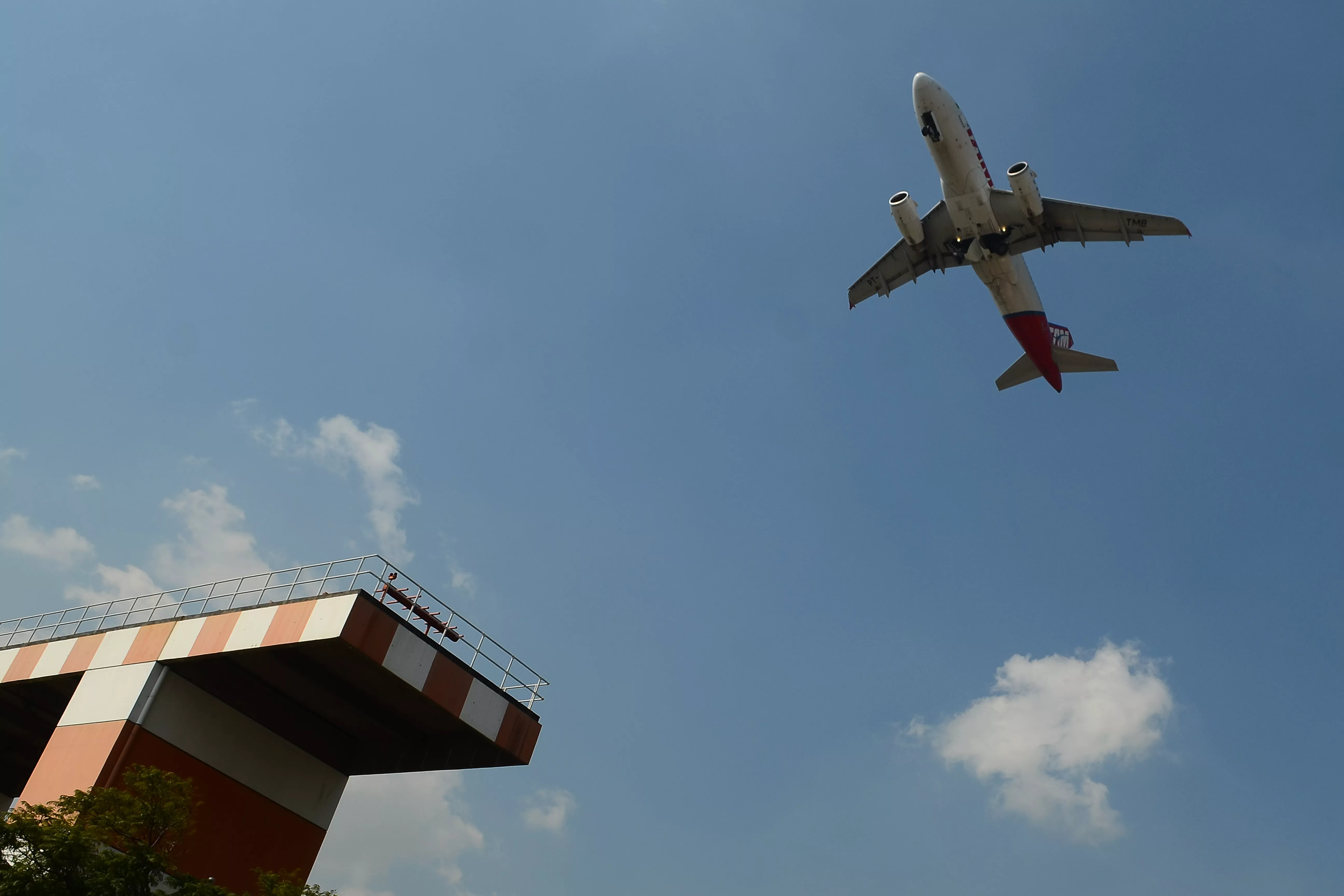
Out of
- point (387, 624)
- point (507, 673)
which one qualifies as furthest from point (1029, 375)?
point (387, 624)

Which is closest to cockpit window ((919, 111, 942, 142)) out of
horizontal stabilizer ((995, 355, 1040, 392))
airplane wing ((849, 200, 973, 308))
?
airplane wing ((849, 200, 973, 308))

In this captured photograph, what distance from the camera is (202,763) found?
26.0m

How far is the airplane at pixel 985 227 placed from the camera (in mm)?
35281

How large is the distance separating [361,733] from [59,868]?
13.2m

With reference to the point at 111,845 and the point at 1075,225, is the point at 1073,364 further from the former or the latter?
the point at 111,845

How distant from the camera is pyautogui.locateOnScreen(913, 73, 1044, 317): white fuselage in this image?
114ft

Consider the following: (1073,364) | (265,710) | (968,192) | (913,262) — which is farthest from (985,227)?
(265,710)

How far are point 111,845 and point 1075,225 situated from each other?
3798cm

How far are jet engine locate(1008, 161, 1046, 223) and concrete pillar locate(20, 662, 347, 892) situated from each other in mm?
32139

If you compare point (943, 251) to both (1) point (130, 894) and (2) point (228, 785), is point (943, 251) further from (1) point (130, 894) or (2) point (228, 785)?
(1) point (130, 894)

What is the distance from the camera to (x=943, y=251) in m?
40.7

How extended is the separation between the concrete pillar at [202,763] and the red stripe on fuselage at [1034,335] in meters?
33.3

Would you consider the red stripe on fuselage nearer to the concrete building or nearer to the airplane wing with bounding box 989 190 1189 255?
the airplane wing with bounding box 989 190 1189 255

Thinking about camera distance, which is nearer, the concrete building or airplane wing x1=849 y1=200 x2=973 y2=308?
the concrete building
